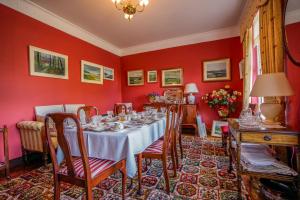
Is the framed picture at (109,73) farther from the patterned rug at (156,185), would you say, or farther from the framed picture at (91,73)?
the patterned rug at (156,185)

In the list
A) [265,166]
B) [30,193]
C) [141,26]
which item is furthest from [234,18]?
[30,193]

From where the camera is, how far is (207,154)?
2.75 metres

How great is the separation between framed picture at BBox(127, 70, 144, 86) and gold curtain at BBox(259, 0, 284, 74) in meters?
3.70

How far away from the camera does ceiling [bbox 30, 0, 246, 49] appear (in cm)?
291

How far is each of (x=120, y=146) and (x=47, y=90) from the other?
2.67 m

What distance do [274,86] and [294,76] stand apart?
0.42m

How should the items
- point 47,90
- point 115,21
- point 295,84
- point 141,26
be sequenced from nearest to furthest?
point 295,84 → point 47,90 → point 115,21 → point 141,26

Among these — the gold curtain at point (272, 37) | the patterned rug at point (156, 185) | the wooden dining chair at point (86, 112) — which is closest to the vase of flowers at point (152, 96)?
the wooden dining chair at point (86, 112)

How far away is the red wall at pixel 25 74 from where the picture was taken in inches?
99.5

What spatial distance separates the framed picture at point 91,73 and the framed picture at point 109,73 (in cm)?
20

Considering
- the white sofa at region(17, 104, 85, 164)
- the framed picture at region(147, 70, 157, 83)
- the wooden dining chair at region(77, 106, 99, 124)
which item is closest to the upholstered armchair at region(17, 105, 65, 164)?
the white sofa at region(17, 104, 85, 164)

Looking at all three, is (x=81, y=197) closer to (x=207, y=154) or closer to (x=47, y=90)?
(x=207, y=154)

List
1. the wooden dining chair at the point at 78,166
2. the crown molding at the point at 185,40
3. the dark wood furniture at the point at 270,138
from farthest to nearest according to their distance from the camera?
1. the crown molding at the point at 185,40
2. the dark wood furniture at the point at 270,138
3. the wooden dining chair at the point at 78,166

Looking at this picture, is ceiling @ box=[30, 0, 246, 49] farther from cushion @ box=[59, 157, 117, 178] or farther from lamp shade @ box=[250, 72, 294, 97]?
cushion @ box=[59, 157, 117, 178]
